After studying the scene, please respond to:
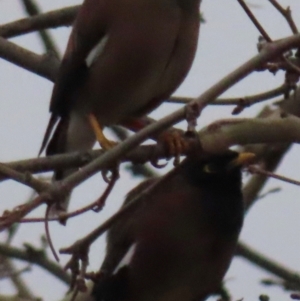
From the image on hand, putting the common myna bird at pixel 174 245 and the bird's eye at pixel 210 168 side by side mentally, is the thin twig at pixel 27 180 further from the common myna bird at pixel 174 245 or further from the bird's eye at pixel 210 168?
the bird's eye at pixel 210 168

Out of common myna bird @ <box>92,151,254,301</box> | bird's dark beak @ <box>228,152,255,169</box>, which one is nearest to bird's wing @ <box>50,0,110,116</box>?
common myna bird @ <box>92,151,254,301</box>

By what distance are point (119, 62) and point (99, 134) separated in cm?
31

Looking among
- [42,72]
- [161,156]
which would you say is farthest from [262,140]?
[42,72]

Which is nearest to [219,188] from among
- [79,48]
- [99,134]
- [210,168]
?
[210,168]

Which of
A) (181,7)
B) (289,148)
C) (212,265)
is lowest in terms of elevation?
(212,265)

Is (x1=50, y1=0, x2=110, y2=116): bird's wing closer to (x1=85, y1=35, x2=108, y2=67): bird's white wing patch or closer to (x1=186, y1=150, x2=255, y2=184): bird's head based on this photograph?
(x1=85, y1=35, x2=108, y2=67): bird's white wing patch

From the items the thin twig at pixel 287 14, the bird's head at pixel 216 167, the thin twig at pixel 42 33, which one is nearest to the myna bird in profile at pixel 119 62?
the thin twig at pixel 42 33

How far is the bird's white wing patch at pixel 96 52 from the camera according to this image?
4.04 meters

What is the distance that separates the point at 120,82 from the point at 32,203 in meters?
1.69

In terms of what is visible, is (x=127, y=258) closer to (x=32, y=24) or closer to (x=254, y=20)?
(x=32, y=24)

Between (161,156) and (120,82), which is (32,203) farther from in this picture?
(120,82)

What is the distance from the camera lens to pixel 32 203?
2.38 meters

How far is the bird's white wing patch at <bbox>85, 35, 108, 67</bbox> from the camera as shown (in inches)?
159

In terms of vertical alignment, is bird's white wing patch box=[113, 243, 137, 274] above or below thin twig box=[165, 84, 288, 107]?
below
